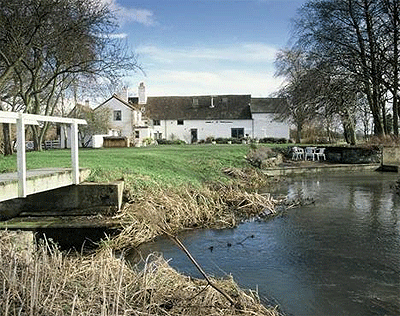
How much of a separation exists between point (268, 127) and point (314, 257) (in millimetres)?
47877

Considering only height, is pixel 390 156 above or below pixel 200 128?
below

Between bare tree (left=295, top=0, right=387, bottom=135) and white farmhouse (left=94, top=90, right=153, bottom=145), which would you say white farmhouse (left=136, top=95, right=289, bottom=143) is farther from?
bare tree (left=295, top=0, right=387, bottom=135)

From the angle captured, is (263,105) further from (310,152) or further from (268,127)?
(310,152)

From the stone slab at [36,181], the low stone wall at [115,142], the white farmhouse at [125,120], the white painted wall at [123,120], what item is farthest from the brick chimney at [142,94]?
the stone slab at [36,181]

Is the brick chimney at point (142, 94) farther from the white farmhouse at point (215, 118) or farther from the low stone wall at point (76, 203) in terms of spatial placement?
the low stone wall at point (76, 203)

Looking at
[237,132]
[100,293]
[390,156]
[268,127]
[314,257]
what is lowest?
[314,257]

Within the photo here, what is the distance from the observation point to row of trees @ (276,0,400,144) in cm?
2569

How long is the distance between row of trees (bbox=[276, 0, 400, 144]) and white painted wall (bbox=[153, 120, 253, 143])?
89.5 ft

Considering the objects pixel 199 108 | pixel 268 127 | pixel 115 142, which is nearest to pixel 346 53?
pixel 115 142

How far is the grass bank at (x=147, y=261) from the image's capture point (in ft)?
13.4

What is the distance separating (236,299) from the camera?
4.88 meters

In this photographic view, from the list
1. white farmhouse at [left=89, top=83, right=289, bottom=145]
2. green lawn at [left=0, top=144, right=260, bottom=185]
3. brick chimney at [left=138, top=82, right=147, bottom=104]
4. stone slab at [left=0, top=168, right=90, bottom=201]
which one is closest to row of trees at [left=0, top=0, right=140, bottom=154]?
green lawn at [left=0, top=144, right=260, bottom=185]

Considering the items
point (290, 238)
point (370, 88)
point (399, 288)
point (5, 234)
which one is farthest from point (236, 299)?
point (370, 88)

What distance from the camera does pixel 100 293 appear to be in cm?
436
